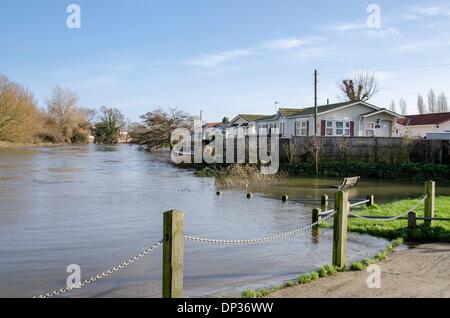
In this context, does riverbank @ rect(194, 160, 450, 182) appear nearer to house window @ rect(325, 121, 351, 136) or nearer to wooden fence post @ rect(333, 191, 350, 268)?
house window @ rect(325, 121, 351, 136)

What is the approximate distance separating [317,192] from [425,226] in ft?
37.8

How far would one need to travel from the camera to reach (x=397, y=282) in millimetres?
6805

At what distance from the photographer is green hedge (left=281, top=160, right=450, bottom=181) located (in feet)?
95.0

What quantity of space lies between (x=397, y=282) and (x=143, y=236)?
7139mm

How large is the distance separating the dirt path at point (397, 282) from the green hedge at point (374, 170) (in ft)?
72.5

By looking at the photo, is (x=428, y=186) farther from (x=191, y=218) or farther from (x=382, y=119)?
(x=382, y=119)

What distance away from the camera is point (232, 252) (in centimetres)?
1012

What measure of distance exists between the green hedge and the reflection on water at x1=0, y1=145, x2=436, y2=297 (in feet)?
19.0

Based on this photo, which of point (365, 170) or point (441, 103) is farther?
point (441, 103)

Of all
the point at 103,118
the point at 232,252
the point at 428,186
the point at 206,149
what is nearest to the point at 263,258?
the point at 232,252

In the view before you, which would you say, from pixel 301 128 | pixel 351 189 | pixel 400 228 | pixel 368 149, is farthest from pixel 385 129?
pixel 400 228

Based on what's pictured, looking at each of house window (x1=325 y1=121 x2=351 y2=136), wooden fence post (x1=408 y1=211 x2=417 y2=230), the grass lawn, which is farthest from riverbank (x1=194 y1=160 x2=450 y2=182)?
wooden fence post (x1=408 y1=211 x2=417 y2=230)

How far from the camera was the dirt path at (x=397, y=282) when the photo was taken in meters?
6.26

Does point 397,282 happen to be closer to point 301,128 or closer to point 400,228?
point 400,228
